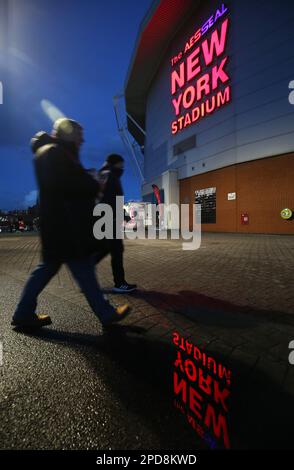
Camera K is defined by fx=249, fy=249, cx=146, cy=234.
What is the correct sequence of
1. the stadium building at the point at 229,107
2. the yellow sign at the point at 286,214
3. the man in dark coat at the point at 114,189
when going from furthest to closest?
the stadium building at the point at 229,107
the yellow sign at the point at 286,214
the man in dark coat at the point at 114,189

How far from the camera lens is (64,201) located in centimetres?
201

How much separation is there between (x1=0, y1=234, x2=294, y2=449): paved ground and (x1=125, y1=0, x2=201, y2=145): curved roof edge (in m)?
24.9

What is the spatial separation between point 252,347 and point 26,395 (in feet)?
5.35

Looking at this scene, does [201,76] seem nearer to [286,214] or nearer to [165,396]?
[286,214]

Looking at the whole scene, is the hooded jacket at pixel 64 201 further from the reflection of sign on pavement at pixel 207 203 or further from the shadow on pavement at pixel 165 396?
the reflection of sign on pavement at pixel 207 203

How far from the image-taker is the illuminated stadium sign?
16.5 m

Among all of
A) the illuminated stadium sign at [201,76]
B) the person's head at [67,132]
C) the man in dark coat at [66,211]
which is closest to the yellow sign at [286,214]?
the illuminated stadium sign at [201,76]

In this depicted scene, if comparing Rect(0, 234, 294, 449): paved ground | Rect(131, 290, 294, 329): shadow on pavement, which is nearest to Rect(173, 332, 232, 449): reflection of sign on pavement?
Rect(0, 234, 294, 449): paved ground

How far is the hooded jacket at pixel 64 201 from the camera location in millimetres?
1966

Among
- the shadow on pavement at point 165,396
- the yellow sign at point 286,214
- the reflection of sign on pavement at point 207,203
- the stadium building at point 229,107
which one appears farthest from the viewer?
the reflection of sign on pavement at point 207,203

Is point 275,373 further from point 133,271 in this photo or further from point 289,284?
point 133,271

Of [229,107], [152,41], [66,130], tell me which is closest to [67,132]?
[66,130]

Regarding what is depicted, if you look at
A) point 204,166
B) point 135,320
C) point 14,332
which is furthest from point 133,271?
point 204,166

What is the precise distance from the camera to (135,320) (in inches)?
102
